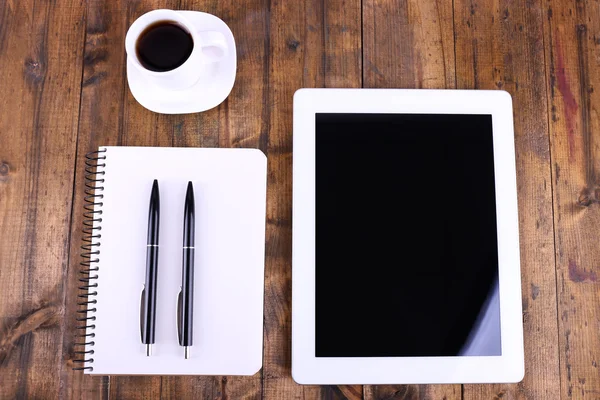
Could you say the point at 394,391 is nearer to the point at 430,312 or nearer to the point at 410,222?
the point at 430,312

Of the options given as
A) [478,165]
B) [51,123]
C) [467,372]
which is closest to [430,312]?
[467,372]

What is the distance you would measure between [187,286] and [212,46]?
0.31 metres

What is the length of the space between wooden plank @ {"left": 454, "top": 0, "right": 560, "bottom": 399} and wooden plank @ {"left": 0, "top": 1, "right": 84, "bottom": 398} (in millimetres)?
572

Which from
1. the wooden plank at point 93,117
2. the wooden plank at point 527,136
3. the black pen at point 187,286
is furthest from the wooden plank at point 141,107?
the wooden plank at point 527,136

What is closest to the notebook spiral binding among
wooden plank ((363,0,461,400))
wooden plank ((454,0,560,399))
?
wooden plank ((363,0,461,400))

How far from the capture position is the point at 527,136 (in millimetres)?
711

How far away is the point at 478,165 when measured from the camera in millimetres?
668

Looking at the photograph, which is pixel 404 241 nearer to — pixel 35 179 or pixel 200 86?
pixel 200 86

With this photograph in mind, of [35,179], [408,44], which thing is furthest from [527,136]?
[35,179]

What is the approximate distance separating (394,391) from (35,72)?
2.24 ft

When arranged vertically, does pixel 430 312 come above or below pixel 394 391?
above

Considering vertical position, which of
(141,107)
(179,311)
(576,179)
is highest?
(141,107)

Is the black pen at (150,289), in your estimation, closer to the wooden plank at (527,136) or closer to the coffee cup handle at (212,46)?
the coffee cup handle at (212,46)

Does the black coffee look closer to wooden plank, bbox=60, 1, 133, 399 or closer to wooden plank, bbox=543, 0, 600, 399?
wooden plank, bbox=60, 1, 133, 399
